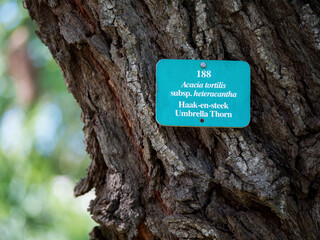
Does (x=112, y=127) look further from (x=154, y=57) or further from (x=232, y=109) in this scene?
(x=232, y=109)

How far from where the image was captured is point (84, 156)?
293 cm

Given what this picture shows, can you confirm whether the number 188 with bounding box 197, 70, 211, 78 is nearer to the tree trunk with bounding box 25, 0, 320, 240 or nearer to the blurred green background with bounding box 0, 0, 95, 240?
the tree trunk with bounding box 25, 0, 320, 240

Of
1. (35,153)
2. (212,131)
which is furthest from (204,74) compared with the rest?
(35,153)

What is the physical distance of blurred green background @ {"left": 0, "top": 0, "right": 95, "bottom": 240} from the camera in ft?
8.23

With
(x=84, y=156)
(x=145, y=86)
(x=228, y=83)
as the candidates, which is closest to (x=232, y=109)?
(x=228, y=83)

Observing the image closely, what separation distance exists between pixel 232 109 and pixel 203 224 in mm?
320

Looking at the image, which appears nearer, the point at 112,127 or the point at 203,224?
the point at 203,224

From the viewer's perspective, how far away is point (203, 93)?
990 mm

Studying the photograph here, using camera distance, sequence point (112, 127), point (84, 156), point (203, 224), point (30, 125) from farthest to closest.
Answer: point (84, 156), point (30, 125), point (112, 127), point (203, 224)

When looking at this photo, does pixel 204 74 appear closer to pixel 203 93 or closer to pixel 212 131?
pixel 203 93

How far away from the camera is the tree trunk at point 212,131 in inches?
36.6

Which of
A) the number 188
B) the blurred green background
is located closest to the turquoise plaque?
the number 188

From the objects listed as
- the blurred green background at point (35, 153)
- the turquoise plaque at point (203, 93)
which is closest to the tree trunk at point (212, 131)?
the turquoise plaque at point (203, 93)

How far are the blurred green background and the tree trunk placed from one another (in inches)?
59.1
